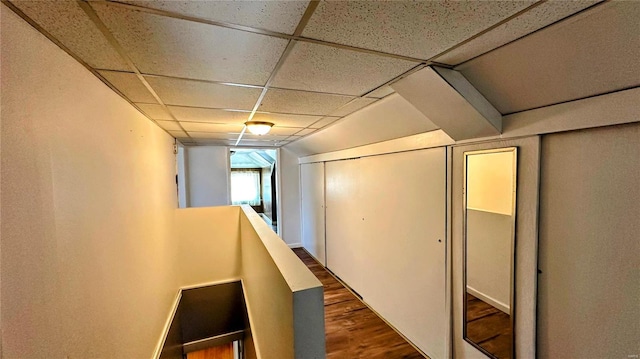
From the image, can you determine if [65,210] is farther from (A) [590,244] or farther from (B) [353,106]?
(A) [590,244]

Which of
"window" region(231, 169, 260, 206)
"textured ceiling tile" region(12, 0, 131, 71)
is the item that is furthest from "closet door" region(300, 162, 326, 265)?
"window" region(231, 169, 260, 206)

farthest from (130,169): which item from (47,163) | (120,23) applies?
(120,23)

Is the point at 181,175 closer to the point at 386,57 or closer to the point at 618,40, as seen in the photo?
the point at 386,57

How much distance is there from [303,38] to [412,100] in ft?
3.12

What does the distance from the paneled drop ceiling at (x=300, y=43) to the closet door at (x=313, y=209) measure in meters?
3.09

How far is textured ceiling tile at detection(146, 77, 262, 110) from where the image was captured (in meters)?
1.48

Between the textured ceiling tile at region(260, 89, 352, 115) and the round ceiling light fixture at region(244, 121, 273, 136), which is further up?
the textured ceiling tile at region(260, 89, 352, 115)

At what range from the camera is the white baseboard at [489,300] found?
168 centimetres

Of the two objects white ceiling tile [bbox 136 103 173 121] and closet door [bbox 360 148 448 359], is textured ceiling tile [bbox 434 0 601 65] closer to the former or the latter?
closet door [bbox 360 148 448 359]

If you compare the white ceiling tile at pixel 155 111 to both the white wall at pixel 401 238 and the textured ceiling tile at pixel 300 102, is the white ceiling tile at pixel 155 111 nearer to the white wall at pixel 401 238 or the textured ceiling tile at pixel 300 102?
the textured ceiling tile at pixel 300 102

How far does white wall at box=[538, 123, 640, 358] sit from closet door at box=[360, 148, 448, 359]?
732 mm

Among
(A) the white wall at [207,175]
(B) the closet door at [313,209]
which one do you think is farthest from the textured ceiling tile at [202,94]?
(A) the white wall at [207,175]

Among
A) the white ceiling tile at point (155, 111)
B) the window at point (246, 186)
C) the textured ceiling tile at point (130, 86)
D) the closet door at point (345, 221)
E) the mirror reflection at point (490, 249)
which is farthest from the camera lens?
the window at point (246, 186)

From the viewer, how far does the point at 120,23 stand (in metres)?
0.87
